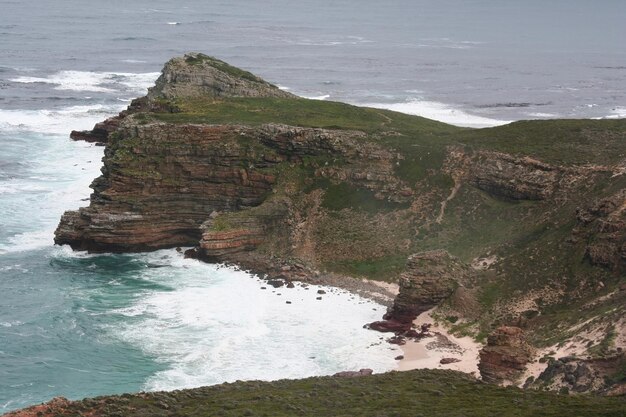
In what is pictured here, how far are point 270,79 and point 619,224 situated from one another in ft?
288

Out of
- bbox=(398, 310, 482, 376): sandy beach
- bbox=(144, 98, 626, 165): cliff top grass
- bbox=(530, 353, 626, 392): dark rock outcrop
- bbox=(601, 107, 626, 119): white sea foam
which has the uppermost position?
bbox=(144, 98, 626, 165): cliff top grass

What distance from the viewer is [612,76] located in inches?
6230

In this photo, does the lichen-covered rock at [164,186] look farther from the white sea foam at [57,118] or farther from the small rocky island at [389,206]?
the white sea foam at [57,118]

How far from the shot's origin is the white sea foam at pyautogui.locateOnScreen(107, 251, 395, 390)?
49.2 meters

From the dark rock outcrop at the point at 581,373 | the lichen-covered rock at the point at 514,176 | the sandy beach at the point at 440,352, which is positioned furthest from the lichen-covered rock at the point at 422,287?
the dark rock outcrop at the point at 581,373

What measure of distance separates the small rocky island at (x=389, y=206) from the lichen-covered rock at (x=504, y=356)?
6.32 metres

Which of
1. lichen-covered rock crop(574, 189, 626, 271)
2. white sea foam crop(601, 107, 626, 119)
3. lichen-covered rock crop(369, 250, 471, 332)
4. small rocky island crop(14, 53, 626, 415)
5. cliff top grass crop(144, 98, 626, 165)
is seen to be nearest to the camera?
lichen-covered rock crop(574, 189, 626, 271)

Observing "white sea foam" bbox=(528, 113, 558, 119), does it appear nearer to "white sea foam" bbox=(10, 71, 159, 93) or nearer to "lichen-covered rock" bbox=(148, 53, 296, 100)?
"lichen-covered rock" bbox=(148, 53, 296, 100)

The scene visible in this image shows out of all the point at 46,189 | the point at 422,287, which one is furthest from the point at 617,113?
the point at 422,287

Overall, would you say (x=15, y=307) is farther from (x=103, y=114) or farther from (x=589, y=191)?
(x=103, y=114)

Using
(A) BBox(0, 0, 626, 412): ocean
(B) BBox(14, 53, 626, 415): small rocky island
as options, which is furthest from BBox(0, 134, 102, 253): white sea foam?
(B) BBox(14, 53, 626, 415): small rocky island

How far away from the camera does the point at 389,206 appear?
6919cm

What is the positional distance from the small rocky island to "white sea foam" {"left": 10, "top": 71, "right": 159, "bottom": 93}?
185 feet

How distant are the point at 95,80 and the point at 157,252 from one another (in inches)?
2948
